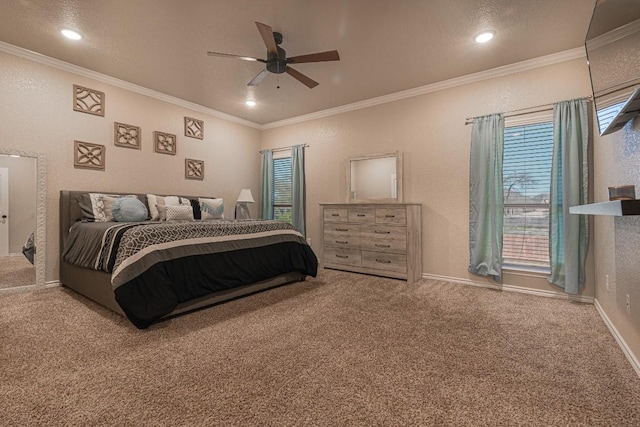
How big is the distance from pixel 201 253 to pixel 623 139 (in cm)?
339

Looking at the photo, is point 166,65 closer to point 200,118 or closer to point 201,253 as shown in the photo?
point 200,118

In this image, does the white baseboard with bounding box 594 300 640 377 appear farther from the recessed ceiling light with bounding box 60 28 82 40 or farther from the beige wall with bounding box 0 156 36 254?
the beige wall with bounding box 0 156 36 254

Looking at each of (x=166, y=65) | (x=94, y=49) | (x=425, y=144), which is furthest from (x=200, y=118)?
(x=425, y=144)

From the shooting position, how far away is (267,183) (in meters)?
5.87

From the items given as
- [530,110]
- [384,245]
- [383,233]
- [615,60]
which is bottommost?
[384,245]

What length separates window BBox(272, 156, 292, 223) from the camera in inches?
225

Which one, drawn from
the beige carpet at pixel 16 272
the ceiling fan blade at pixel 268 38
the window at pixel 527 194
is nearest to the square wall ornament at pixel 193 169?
the beige carpet at pixel 16 272

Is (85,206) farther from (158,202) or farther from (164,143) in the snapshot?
(164,143)

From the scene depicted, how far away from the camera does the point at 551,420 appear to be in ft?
4.47

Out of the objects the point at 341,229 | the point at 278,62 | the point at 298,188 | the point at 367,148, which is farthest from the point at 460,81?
the point at 298,188

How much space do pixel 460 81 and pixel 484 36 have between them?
0.95m

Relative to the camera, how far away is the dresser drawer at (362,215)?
416cm

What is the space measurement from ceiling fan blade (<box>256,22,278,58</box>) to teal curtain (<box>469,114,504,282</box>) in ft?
8.38

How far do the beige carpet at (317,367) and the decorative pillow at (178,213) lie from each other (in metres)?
1.40
